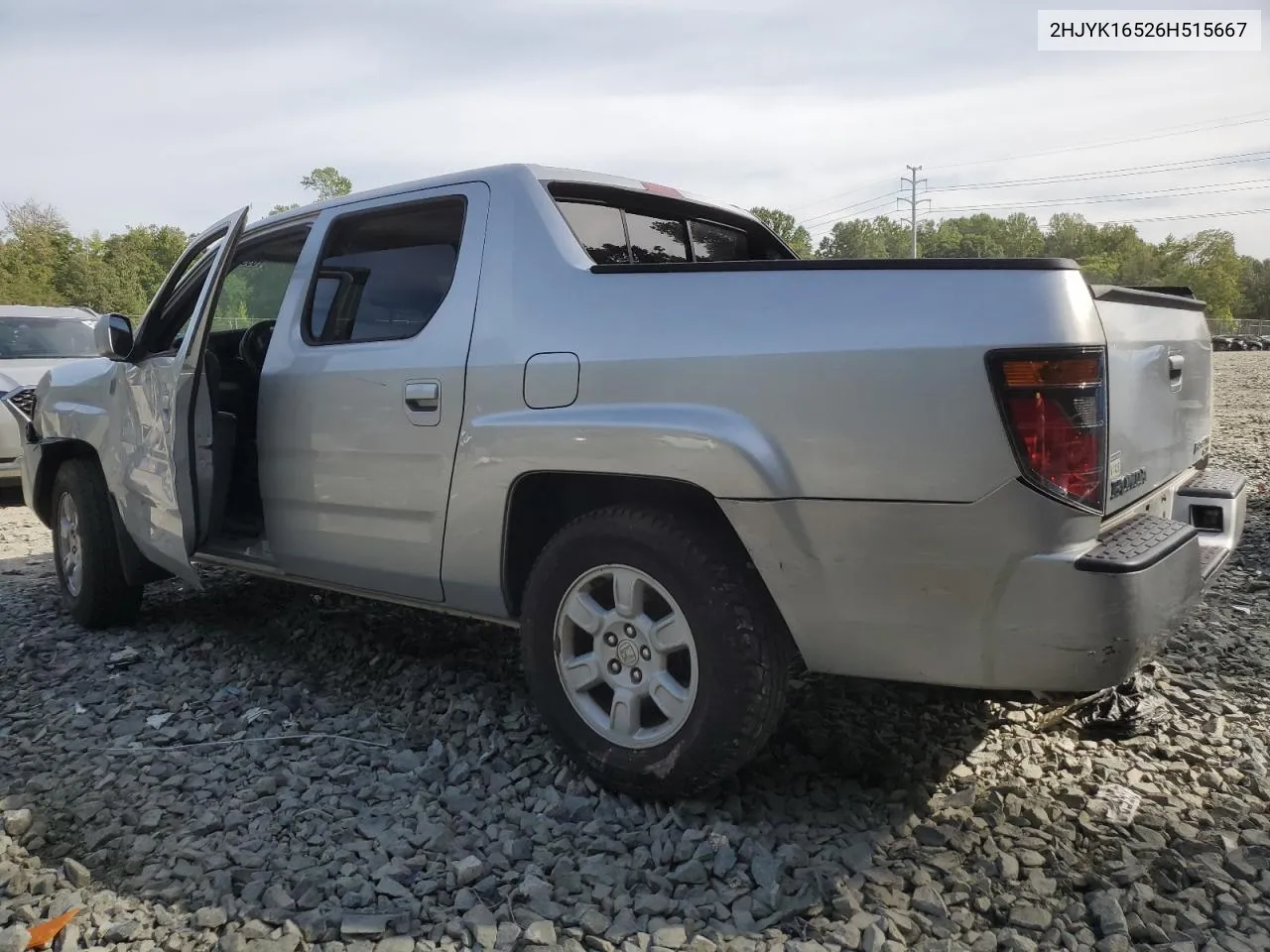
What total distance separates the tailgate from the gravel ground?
941mm

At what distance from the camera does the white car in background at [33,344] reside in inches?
340

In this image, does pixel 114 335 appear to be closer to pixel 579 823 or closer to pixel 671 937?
pixel 579 823

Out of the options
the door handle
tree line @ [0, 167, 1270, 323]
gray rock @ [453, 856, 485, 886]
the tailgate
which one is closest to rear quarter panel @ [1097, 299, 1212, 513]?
the tailgate

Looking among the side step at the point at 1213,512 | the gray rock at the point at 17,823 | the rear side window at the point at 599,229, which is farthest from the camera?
the rear side window at the point at 599,229

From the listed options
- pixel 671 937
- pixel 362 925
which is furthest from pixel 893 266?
pixel 362 925

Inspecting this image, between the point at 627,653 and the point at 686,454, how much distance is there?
0.64m

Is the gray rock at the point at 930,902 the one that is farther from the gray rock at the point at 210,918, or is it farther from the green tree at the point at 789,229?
the green tree at the point at 789,229

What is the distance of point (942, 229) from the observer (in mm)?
114312

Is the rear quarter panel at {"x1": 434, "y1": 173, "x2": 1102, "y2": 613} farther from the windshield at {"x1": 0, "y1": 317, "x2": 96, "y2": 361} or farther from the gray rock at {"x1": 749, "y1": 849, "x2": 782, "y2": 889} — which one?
the windshield at {"x1": 0, "y1": 317, "x2": 96, "y2": 361}

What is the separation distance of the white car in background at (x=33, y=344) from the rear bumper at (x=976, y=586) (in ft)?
27.4

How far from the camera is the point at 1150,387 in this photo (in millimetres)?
2570

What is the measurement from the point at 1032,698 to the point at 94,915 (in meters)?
2.40

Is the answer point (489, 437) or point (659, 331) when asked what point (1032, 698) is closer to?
point (659, 331)

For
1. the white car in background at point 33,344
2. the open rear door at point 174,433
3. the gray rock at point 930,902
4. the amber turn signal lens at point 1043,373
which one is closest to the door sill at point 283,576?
the open rear door at point 174,433
